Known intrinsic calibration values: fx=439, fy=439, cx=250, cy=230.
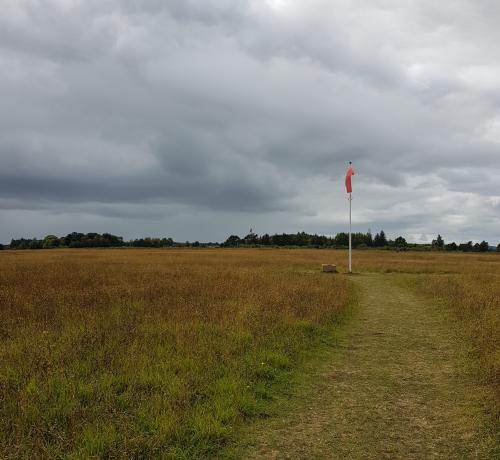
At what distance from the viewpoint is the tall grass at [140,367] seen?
5.25 metres

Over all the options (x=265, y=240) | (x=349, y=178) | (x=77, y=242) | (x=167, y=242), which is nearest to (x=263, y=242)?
(x=265, y=240)

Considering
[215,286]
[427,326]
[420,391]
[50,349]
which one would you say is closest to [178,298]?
[215,286]

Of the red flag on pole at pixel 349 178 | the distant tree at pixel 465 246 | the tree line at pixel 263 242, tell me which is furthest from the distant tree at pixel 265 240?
the red flag on pole at pixel 349 178

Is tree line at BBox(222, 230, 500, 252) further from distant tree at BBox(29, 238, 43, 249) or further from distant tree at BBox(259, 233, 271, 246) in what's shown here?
distant tree at BBox(29, 238, 43, 249)

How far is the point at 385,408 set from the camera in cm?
636

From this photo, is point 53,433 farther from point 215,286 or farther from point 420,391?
point 215,286

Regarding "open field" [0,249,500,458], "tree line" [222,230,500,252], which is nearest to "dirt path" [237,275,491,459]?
"open field" [0,249,500,458]

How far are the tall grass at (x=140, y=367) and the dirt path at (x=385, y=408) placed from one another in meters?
0.70

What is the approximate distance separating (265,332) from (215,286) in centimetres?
797

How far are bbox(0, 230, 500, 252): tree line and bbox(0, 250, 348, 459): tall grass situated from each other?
103709mm

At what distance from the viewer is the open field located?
533cm

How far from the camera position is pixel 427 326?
40.3 feet

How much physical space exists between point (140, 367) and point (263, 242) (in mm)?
151815

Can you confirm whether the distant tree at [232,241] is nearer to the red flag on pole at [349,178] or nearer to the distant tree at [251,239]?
the distant tree at [251,239]
